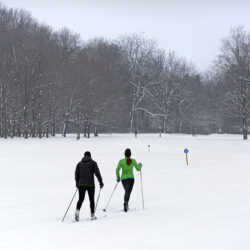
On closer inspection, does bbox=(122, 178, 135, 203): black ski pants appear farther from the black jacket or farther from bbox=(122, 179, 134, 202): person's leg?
the black jacket

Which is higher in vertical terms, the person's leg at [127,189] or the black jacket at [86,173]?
the black jacket at [86,173]

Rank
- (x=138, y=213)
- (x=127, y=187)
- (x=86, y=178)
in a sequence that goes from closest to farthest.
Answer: (x=86, y=178)
(x=138, y=213)
(x=127, y=187)

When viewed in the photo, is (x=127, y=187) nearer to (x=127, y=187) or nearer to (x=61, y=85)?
(x=127, y=187)

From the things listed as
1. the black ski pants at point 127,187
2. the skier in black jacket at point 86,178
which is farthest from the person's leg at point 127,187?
the skier in black jacket at point 86,178

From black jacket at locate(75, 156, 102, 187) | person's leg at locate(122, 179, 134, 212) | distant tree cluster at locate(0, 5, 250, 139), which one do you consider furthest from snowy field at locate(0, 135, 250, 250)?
distant tree cluster at locate(0, 5, 250, 139)

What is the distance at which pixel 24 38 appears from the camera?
5644 cm

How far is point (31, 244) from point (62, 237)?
2.75 ft

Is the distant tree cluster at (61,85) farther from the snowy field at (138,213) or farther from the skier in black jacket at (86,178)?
the skier in black jacket at (86,178)

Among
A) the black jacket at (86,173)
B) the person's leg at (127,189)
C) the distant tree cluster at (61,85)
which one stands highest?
the distant tree cluster at (61,85)

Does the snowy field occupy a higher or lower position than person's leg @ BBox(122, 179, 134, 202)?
lower

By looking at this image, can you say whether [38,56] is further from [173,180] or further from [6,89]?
[173,180]

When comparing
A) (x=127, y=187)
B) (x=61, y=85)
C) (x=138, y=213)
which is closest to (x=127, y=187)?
(x=127, y=187)

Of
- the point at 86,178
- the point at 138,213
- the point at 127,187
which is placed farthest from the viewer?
the point at 127,187

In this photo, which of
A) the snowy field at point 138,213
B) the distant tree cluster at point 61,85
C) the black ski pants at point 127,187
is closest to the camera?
the snowy field at point 138,213
